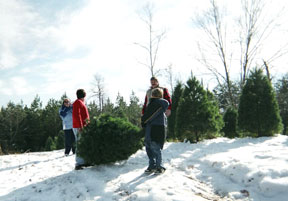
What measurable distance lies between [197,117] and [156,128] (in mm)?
4207

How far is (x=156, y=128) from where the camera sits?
180 inches

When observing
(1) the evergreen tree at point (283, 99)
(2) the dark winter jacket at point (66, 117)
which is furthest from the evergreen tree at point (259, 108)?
(1) the evergreen tree at point (283, 99)

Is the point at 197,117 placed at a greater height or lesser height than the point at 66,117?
lesser

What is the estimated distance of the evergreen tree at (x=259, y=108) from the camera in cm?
797

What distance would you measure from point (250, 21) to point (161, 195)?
17222 mm

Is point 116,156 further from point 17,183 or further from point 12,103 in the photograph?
point 12,103

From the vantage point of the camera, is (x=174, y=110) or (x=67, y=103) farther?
(x=174, y=110)

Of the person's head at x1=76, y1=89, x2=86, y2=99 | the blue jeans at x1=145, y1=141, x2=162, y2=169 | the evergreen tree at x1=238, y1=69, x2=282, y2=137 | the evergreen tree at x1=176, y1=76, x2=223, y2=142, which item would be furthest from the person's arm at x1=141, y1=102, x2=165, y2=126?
the evergreen tree at x1=238, y1=69, x2=282, y2=137

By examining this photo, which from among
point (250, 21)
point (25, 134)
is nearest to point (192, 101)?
point (250, 21)

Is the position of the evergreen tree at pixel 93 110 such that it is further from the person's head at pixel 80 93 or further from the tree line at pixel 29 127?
the person's head at pixel 80 93

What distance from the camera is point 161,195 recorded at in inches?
131

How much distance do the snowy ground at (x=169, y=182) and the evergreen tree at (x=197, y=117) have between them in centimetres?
269

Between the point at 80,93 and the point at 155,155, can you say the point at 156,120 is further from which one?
the point at 80,93

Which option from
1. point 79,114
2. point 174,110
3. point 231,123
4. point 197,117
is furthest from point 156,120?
point 231,123
